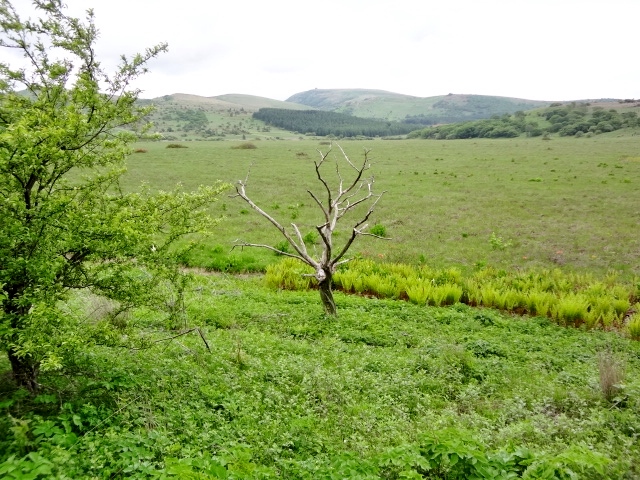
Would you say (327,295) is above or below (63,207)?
below

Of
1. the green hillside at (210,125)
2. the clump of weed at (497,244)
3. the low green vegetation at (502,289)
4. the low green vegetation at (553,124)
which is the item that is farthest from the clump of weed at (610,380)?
the green hillside at (210,125)

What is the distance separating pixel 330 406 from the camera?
270 inches

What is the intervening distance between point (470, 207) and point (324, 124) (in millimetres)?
139557

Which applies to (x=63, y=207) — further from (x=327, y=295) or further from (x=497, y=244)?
(x=497, y=244)

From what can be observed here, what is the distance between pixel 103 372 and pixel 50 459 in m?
1.93

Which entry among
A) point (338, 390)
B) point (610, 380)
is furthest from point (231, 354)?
point (610, 380)

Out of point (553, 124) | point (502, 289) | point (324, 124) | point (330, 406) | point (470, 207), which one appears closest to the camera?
point (330, 406)

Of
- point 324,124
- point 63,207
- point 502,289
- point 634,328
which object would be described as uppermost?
point 324,124

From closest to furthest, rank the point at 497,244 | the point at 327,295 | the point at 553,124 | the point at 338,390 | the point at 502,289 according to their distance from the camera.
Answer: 1. the point at 338,390
2. the point at 327,295
3. the point at 502,289
4. the point at 497,244
5. the point at 553,124

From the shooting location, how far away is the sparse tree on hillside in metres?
5.03

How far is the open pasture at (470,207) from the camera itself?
17844 millimetres

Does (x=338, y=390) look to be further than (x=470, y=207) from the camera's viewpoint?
No

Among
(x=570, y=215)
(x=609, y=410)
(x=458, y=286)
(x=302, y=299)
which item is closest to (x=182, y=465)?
(x=609, y=410)

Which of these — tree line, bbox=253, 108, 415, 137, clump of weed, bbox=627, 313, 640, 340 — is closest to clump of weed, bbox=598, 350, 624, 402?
clump of weed, bbox=627, 313, 640, 340
